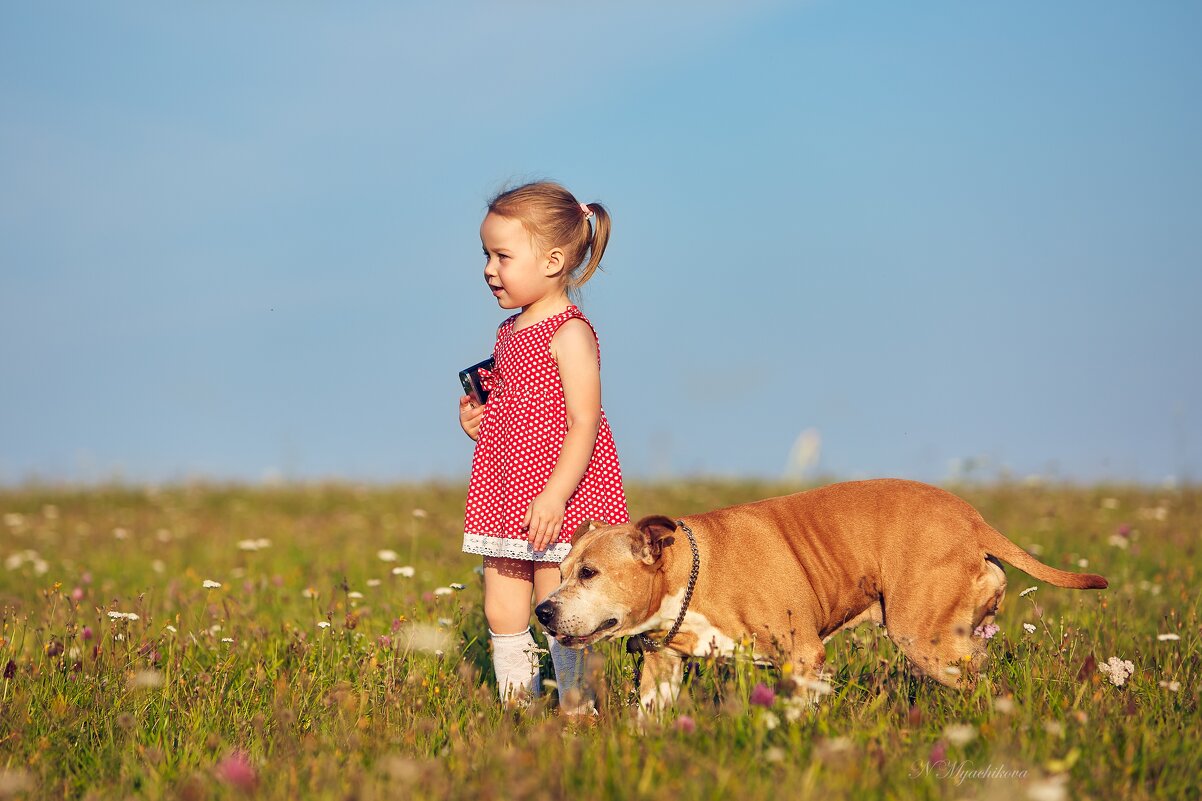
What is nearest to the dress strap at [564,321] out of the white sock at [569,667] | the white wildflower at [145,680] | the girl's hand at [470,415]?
the girl's hand at [470,415]

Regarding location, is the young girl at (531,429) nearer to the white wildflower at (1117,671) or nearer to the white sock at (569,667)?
the white sock at (569,667)

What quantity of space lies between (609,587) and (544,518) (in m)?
0.62

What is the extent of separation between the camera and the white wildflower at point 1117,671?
5.04 m

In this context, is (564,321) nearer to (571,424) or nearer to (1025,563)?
(571,424)

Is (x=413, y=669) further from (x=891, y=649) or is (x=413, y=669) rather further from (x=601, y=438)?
(x=891, y=649)

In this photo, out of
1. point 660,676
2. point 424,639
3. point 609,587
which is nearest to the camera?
point 609,587

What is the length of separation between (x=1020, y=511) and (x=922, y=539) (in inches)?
359

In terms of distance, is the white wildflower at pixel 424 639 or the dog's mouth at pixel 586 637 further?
the white wildflower at pixel 424 639

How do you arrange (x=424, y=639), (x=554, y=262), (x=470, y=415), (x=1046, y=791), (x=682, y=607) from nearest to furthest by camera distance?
(x=1046, y=791) < (x=682, y=607) < (x=554, y=262) < (x=424, y=639) < (x=470, y=415)

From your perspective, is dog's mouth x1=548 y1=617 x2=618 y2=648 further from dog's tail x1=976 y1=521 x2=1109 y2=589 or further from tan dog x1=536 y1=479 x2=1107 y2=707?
dog's tail x1=976 y1=521 x2=1109 y2=589

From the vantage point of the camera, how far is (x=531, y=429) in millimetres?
5887

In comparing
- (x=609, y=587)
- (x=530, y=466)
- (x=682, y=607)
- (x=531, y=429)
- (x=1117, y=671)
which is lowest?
(x=1117, y=671)

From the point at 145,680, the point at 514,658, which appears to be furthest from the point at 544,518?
the point at 145,680

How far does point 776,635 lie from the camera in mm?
5051
